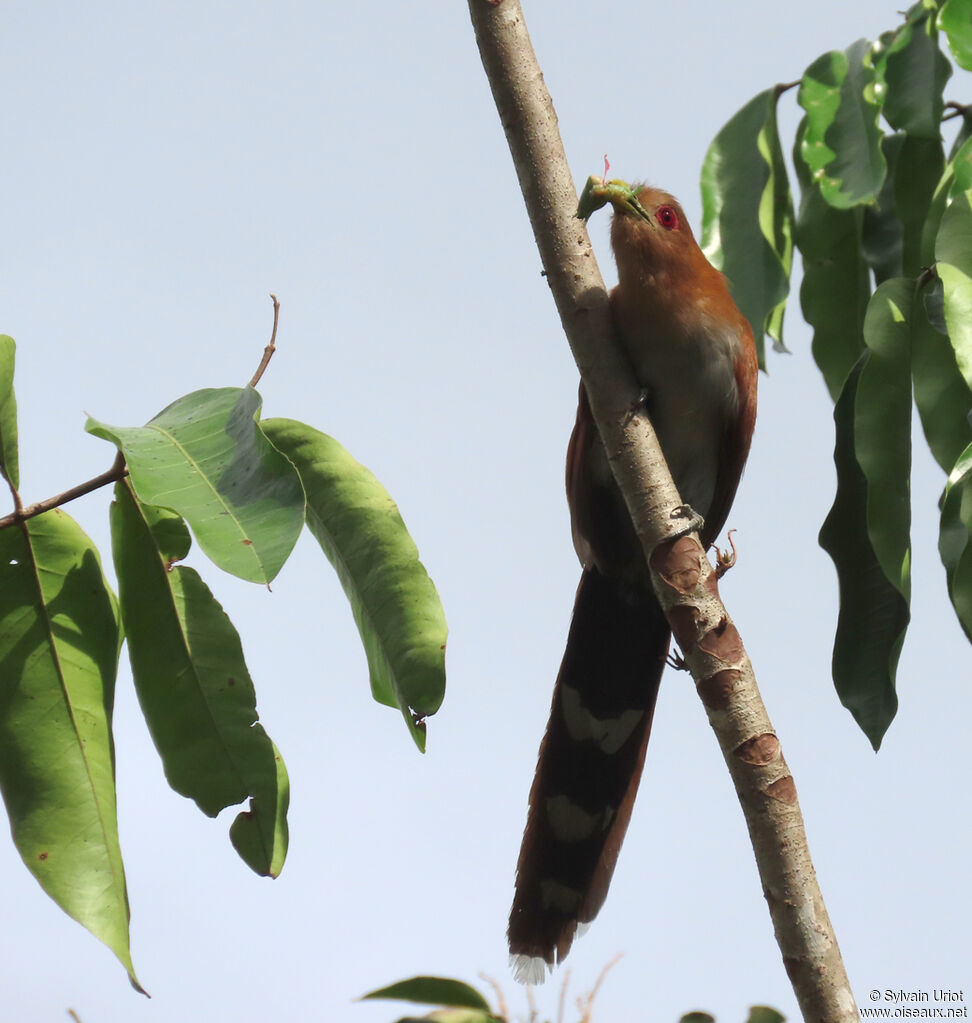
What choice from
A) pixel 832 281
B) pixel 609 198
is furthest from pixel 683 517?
pixel 832 281

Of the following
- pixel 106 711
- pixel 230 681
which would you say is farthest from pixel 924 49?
pixel 106 711

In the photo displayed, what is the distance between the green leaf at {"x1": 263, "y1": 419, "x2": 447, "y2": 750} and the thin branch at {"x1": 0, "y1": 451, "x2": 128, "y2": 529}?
319mm

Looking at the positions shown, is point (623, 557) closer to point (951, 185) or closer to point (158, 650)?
point (951, 185)

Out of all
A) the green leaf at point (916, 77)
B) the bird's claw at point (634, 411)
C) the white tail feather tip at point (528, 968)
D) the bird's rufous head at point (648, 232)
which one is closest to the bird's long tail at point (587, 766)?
the white tail feather tip at point (528, 968)

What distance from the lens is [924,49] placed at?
3146 mm

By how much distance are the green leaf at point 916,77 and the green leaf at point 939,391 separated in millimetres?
830

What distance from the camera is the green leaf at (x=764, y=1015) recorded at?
2022mm

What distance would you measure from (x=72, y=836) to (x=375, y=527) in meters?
0.81

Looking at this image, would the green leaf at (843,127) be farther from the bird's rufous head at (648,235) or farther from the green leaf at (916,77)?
the bird's rufous head at (648,235)

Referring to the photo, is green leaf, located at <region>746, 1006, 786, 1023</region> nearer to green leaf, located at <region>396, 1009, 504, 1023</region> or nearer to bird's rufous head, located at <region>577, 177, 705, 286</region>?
green leaf, located at <region>396, 1009, 504, 1023</region>

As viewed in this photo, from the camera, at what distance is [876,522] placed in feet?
7.84

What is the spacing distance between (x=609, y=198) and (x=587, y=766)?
1627 millimetres

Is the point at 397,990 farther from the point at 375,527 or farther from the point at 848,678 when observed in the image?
the point at 848,678

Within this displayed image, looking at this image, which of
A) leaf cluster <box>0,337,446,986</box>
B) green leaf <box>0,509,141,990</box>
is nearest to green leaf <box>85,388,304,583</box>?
leaf cluster <box>0,337,446,986</box>
